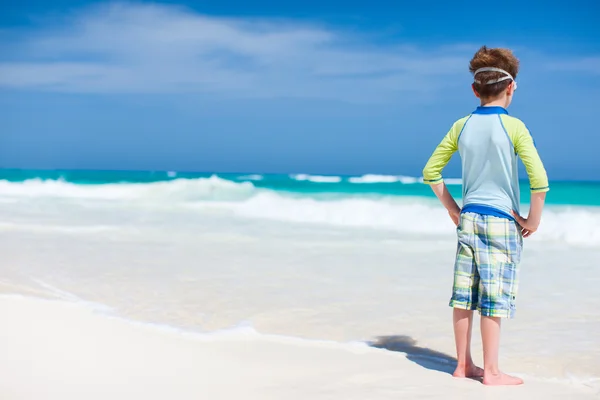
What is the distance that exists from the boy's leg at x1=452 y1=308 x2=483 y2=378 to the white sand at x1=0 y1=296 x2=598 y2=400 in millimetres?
82

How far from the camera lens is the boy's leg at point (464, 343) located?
354 centimetres

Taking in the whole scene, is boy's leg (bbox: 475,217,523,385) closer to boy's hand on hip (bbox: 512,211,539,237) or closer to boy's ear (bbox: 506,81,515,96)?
boy's hand on hip (bbox: 512,211,539,237)

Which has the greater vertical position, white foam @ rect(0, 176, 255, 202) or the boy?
white foam @ rect(0, 176, 255, 202)

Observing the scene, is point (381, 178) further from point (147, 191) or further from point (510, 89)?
point (510, 89)

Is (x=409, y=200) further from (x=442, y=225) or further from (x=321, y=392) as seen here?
(x=321, y=392)

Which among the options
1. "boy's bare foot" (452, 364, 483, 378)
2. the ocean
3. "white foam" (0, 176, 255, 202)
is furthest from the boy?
"white foam" (0, 176, 255, 202)

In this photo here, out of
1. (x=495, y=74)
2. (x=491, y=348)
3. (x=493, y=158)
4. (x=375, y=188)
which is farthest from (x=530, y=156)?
(x=375, y=188)

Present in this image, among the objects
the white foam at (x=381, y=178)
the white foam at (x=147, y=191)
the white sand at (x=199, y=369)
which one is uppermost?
the white foam at (x=381, y=178)

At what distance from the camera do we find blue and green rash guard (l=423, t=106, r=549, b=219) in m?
3.27

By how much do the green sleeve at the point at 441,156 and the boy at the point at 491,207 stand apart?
0.11ft

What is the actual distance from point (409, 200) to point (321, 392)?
684 inches

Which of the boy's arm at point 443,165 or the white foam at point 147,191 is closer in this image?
the boy's arm at point 443,165

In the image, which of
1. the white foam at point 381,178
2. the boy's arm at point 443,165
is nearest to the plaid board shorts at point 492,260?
the boy's arm at point 443,165

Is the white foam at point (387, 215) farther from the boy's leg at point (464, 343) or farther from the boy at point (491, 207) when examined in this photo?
the boy at point (491, 207)
